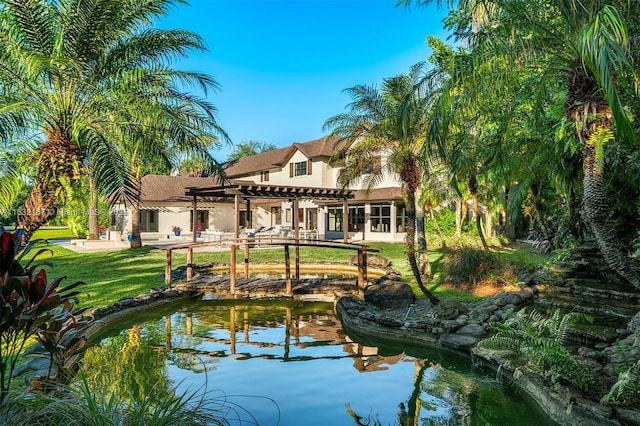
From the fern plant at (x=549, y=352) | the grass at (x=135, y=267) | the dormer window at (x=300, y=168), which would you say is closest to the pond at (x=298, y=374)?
the fern plant at (x=549, y=352)

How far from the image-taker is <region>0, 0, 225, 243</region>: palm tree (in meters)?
8.85

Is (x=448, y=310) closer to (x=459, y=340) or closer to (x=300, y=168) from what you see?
(x=459, y=340)

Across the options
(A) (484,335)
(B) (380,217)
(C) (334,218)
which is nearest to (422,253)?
(A) (484,335)

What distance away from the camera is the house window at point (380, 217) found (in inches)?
1181

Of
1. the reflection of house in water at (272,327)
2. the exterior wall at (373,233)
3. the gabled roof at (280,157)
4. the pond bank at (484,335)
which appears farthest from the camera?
the gabled roof at (280,157)

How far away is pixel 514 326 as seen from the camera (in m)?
7.57

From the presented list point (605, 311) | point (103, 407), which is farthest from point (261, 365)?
point (605, 311)

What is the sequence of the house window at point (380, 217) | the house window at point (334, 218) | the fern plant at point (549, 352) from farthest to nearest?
the house window at point (334, 218)
the house window at point (380, 217)
the fern plant at point (549, 352)

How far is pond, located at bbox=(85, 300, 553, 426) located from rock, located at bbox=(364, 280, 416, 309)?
157 centimetres

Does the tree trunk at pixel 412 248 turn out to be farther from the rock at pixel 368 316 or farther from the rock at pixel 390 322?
the rock at pixel 368 316

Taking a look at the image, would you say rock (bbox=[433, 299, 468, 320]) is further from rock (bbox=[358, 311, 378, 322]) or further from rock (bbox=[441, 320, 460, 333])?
rock (bbox=[358, 311, 378, 322])

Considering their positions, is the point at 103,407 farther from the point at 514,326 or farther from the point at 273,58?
the point at 273,58

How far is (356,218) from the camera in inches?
1283

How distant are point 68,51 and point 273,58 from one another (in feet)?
70.0
